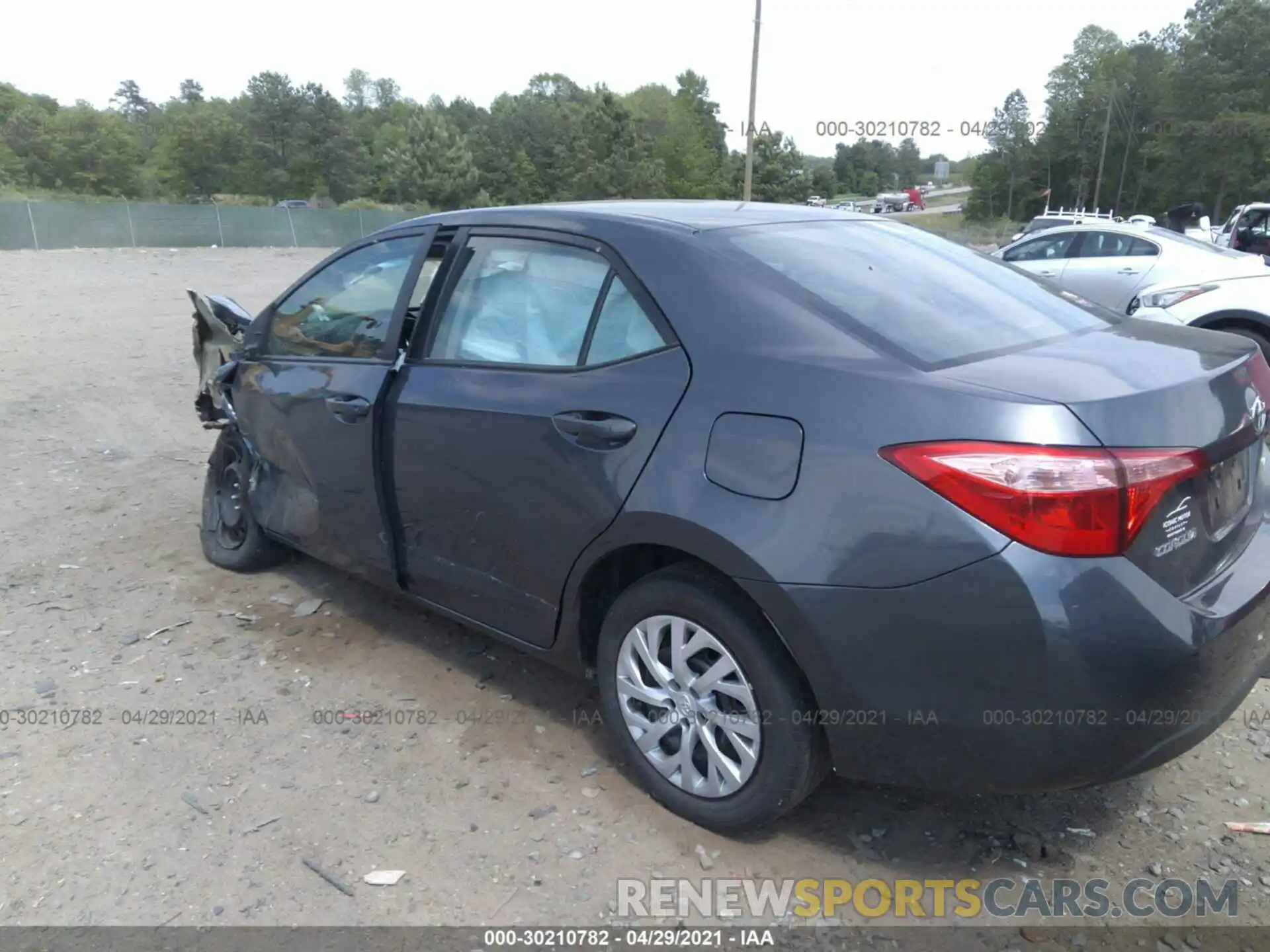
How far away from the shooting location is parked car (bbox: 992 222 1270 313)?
10961 millimetres

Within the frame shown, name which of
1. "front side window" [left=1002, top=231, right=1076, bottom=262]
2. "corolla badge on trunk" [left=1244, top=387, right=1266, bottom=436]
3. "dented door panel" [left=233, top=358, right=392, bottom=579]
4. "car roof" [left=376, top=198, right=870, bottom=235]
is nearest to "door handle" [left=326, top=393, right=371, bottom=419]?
"dented door panel" [left=233, top=358, right=392, bottom=579]

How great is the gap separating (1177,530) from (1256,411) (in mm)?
637

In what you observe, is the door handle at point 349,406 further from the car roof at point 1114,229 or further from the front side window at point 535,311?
the car roof at point 1114,229

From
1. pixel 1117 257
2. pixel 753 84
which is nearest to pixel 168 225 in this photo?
pixel 753 84

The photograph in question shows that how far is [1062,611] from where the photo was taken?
2049 millimetres

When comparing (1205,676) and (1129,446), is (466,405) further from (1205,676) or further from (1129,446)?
(1205,676)

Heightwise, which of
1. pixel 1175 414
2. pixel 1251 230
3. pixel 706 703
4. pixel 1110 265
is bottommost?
pixel 706 703

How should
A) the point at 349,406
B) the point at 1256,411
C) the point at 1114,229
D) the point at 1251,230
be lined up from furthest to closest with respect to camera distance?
the point at 1251,230, the point at 1114,229, the point at 349,406, the point at 1256,411

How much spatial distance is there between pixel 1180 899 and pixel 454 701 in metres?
2.34

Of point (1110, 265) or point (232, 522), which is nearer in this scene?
point (232, 522)

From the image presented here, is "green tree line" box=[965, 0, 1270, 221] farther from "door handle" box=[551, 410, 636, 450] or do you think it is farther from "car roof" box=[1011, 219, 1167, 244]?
"door handle" box=[551, 410, 636, 450]

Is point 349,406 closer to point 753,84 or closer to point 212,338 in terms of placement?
point 212,338

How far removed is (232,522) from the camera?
465cm

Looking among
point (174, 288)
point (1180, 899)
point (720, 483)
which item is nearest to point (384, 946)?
point (720, 483)
